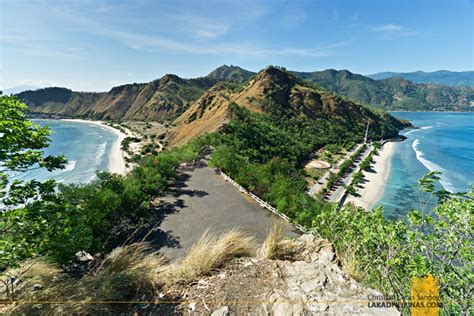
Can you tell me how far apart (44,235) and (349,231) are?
19.6 feet

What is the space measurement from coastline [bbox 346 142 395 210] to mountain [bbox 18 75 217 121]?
105653 mm

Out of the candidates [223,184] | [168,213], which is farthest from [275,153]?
[168,213]

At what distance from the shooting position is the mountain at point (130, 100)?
142 meters

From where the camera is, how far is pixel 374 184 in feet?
144

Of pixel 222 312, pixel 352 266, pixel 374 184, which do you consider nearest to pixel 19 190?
pixel 222 312

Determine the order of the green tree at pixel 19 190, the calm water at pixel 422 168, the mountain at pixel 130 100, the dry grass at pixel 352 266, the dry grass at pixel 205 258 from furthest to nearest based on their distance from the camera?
the mountain at pixel 130 100 → the calm water at pixel 422 168 → the dry grass at pixel 205 258 → the dry grass at pixel 352 266 → the green tree at pixel 19 190

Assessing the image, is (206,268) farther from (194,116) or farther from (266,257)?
(194,116)

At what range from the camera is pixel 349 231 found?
4910 millimetres

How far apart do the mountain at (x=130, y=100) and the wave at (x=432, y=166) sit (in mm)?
112089

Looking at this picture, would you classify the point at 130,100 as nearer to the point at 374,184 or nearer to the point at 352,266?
the point at 374,184

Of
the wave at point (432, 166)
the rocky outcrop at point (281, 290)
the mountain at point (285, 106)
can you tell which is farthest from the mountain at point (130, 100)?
the rocky outcrop at point (281, 290)

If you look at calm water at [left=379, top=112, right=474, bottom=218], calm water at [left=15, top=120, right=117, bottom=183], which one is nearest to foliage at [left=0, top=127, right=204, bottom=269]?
calm water at [left=15, top=120, right=117, bottom=183]

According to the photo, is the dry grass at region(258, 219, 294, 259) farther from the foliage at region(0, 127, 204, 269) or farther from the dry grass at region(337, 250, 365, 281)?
the foliage at region(0, 127, 204, 269)

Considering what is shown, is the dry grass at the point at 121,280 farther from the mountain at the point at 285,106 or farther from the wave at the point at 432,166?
the mountain at the point at 285,106
